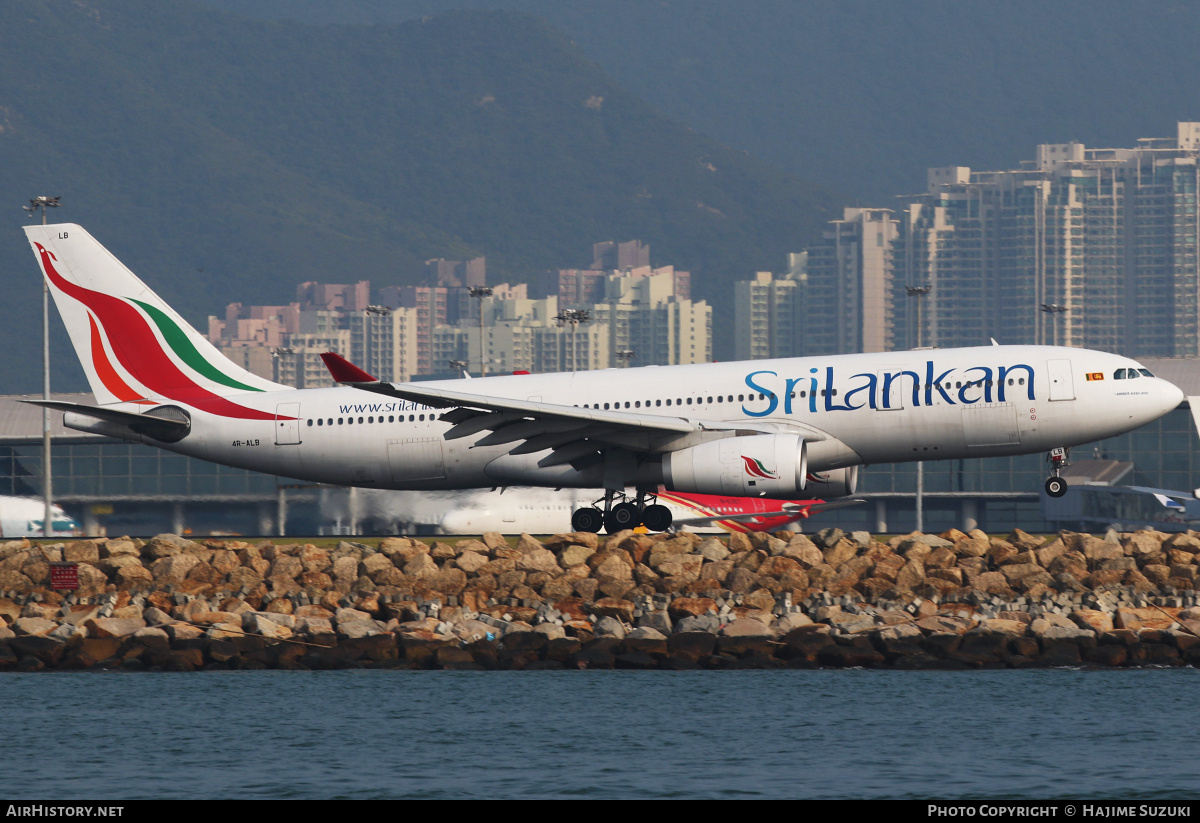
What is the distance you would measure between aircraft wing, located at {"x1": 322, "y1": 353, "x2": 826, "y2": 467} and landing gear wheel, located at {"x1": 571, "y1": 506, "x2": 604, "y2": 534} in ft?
10.3

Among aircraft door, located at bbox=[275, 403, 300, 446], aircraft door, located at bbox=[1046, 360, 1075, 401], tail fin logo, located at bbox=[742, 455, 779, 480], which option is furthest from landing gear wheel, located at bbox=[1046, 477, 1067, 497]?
aircraft door, located at bbox=[275, 403, 300, 446]

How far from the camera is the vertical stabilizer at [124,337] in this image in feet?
155

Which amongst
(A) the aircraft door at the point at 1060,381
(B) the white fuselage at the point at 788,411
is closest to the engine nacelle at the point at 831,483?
(B) the white fuselage at the point at 788,411

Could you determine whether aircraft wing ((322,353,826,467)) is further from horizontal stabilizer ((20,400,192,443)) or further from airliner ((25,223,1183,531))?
horizontal stabilizer ((20,400,192,443))

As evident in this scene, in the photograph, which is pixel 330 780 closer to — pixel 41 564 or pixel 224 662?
pixel 224 662

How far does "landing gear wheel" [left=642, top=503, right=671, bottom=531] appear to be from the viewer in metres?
45.2

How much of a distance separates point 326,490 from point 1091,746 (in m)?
38.6

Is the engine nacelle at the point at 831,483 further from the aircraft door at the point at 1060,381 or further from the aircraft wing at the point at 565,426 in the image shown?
the aircraft door at the point at 1060,381

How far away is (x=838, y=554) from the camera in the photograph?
43.4 meters

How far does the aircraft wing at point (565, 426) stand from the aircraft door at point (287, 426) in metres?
5.10

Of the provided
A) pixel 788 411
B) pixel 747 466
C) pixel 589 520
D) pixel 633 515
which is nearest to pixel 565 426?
pixel 633 515

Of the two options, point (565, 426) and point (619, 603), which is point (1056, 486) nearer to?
point (619, 603)

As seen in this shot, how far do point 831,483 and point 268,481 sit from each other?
6083 cm
